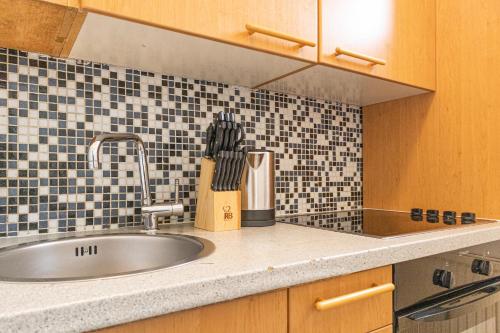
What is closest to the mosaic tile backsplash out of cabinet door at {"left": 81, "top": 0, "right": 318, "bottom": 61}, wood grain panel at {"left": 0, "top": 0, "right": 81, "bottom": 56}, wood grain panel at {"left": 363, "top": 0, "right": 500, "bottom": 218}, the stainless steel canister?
wood grain panel at {"left": 0, "top": 0, "right": 81, "bottom": 56}

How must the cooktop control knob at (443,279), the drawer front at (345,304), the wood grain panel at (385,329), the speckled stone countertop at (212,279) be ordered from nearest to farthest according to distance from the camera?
the speckled stone countertop at (212,279), the drawer front at (345,304), the wood grain panel at (385,329), the cooktop control knob at (443,279)

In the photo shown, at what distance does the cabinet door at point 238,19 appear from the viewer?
78 cm

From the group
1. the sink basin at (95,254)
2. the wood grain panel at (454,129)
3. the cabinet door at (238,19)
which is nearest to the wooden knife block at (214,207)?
the sink basin at (95,254)

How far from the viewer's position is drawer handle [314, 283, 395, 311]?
687 mm

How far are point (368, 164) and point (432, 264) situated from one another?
823 mm

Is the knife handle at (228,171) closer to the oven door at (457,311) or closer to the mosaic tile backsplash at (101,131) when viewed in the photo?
the mosaic tile backsplash at (101,131)

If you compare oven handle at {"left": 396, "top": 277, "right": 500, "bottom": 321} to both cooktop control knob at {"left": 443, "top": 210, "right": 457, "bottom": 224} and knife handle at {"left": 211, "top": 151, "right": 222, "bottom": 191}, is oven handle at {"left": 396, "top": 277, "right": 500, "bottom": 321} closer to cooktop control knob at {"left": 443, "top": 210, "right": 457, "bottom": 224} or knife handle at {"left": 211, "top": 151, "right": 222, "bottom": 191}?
cooktop control knob at {"left": 443, "top": 210, "right": 457, "bottom": 224}

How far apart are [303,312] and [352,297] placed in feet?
0.36

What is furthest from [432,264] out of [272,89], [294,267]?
[272,89]

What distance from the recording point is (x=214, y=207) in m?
1.03

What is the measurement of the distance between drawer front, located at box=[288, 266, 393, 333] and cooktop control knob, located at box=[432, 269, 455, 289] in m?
0.19

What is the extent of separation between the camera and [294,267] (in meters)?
0.66

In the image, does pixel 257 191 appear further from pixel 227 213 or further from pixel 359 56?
pixel 359 56

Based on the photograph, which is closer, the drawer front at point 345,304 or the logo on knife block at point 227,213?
the drawer front at point 345,304
